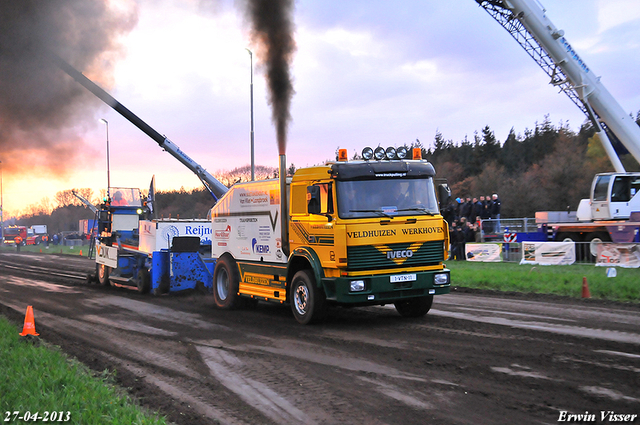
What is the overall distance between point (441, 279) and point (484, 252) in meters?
13.5

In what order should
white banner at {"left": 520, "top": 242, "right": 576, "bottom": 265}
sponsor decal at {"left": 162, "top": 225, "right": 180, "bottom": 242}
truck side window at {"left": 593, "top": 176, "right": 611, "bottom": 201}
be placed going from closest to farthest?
sponsor decal at {"left": 162, "top": 225, "right": 180, "bottom": 242} → white banner at {"left": 520, "top": 242, "right": 576, "bottom": 265} → truck side window at {"left": 593, "top": 176, "right": 611, "bottom": 201}

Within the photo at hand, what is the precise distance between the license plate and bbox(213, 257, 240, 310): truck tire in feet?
14.6

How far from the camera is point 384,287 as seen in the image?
9641 mm

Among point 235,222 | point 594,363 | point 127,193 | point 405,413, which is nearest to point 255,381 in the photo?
point 405,413

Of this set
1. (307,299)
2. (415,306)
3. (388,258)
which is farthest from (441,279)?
(307,299)

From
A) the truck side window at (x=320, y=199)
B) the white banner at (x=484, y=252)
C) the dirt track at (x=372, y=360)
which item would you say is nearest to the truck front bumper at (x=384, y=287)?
the dirt track at (x=372, y=360)

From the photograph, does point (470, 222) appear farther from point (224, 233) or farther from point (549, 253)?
point (224, 233)

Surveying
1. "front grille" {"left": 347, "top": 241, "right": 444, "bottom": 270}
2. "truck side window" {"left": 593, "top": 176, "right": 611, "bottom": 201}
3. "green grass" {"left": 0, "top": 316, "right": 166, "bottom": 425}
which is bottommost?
"green grass" {"left": 0, "top": 316, "right": 166, "bottom": 425}

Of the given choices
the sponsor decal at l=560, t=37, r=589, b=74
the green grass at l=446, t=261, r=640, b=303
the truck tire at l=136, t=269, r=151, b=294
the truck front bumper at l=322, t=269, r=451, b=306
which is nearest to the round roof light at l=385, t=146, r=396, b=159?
the truck front bumper at l=322, t=269, r=451, b=306

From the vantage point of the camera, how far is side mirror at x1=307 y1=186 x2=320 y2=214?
9.91 metres

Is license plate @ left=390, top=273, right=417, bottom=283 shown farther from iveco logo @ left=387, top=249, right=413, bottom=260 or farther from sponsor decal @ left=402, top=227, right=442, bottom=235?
sponsor decal @ left=402, top=227, right=442, bottom=235

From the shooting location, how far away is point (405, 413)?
209 inches

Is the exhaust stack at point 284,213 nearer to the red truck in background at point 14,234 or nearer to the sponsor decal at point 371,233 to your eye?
the sponsor decal at point 371,233

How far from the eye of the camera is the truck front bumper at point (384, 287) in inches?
372
